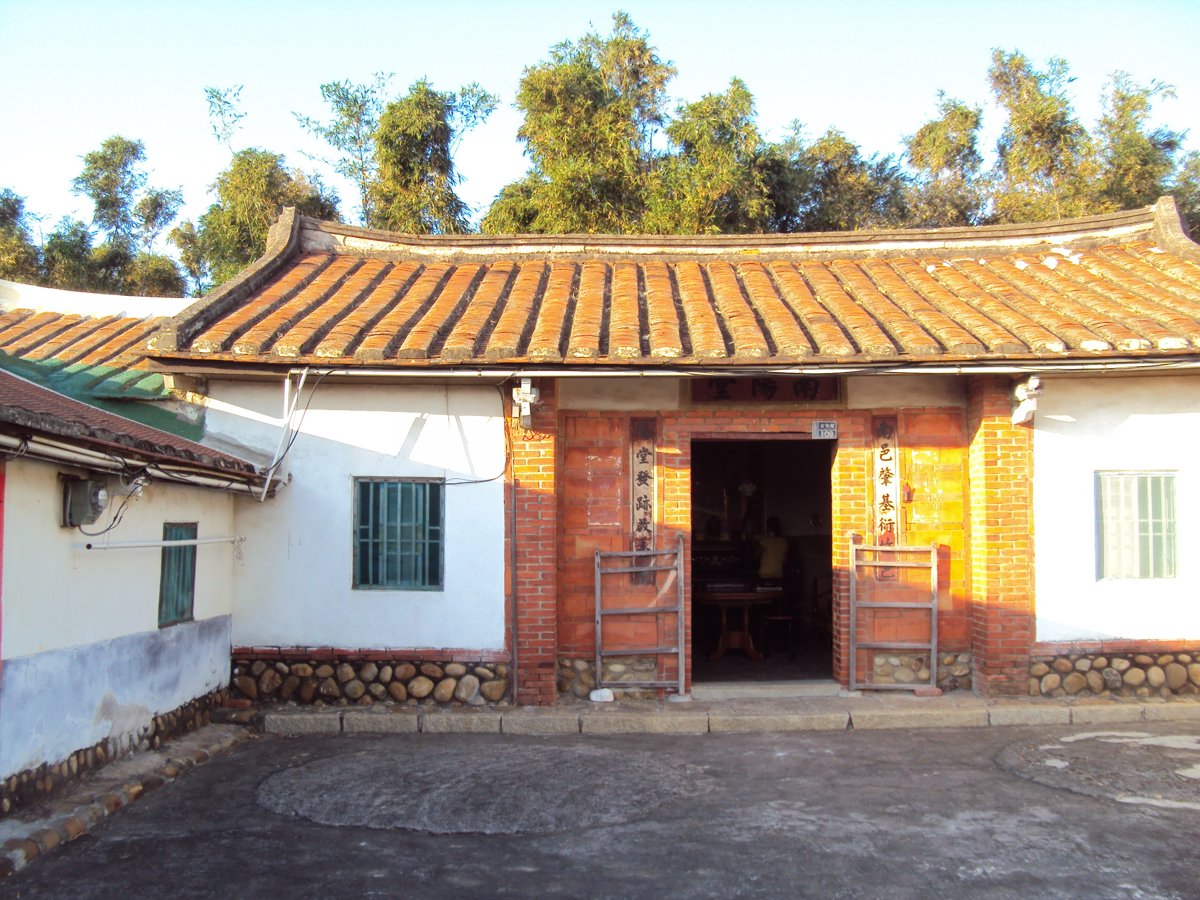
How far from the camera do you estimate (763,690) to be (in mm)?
9383

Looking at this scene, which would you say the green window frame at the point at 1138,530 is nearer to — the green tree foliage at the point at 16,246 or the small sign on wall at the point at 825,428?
the small sign on wall at the point at 825,428

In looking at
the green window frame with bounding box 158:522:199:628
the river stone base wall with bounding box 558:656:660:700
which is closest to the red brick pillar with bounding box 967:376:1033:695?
the river stone base wall with bounding box 558:656:660:700

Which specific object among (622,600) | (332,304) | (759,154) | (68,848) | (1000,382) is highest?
(759,154)

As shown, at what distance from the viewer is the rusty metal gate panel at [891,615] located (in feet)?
30.6

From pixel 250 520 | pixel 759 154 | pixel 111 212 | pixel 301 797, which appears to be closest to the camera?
pixel 301 797

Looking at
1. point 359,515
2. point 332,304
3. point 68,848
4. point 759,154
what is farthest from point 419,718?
point 759,154

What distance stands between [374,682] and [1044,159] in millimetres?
17011

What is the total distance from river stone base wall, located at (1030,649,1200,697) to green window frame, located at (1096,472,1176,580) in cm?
73

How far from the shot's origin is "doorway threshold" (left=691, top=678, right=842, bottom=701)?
9242mm

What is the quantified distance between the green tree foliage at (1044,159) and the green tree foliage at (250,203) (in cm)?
1365

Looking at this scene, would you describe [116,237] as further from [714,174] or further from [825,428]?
[825,428]

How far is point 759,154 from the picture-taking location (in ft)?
62.7

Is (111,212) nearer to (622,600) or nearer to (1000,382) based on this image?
(622,600)

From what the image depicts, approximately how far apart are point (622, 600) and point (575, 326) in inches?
99.9
